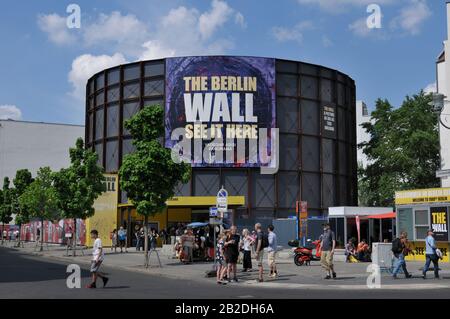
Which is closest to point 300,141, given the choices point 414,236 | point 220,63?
point 220,63

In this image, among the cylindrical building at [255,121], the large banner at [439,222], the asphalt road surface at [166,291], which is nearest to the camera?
the asphalt road surface at [166,291]

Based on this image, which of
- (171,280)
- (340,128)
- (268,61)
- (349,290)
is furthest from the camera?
(340,128)

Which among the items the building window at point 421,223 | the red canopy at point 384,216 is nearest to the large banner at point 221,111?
the red canopy at point 384,216

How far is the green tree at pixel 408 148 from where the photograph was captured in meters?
52.3

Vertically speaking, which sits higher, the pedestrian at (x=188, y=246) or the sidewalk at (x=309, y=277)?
the pedestrian at (x=188, y=246)

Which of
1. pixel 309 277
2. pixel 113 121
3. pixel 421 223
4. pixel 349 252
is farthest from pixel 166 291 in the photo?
pixel 113 121

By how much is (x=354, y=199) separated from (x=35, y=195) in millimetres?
31032

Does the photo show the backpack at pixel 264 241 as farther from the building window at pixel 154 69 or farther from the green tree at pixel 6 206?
the green tree at pixel 6 206

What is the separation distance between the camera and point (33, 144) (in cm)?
9838

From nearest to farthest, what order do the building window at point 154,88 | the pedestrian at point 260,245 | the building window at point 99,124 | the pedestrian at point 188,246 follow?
1. the pedestrian at point 260,245
2. the pedestrian at point 188,246
3. the building window at point 154,88
4. the building window at point 99,124

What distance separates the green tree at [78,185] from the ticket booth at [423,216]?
19.4m

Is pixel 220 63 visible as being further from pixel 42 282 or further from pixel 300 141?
pixel 42 282

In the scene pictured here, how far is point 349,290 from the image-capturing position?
18.0 metres

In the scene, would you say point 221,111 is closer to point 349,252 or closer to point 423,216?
point 349,252
